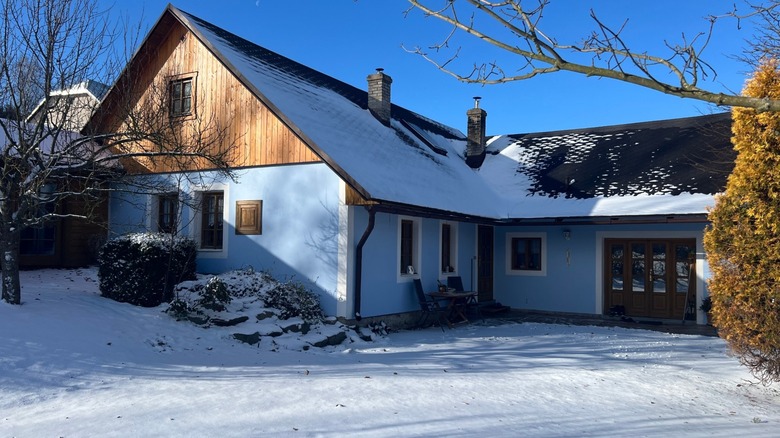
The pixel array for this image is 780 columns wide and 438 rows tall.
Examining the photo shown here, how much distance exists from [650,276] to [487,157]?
6622 mm

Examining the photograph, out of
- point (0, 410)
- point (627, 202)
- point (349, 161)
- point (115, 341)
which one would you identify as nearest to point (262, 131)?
point (349, 161)

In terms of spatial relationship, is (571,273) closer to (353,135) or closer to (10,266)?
(353,135)

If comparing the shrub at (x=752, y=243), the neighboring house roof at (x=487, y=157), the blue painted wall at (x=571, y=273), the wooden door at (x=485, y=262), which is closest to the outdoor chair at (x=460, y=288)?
the wooden door at (x=485, y=262)

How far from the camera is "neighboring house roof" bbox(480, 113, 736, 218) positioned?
1471 cm

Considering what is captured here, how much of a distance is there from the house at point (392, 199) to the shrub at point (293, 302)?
363 mm

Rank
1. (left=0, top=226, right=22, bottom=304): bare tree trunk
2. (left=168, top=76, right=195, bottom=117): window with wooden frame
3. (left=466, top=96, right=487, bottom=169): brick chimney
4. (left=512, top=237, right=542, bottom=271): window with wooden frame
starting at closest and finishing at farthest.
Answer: (left=0, top=226, right=22, bottom=304): bare tree trunk, (left=168, top=76, right=195, bottom=117): window with wooden frame, (left=512, top=237, right=542, bottom=271): window with wooden frame, (left=466, top=96, right=487, bottom=169): brick chimney

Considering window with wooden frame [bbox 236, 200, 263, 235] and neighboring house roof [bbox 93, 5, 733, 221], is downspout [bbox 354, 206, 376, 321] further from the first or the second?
window with wooden frame [bbox 236, 200, 263, 235]

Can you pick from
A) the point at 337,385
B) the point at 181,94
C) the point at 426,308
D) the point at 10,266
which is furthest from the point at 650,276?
the point at 10,266

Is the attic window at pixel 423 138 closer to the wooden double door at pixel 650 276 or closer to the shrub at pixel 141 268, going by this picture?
the wooden double door at pixel 650 276

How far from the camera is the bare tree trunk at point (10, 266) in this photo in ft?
30.0

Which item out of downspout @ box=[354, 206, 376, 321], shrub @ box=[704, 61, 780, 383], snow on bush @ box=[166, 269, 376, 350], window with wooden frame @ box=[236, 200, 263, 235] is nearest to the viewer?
shrub @ box=[704, 61, 780, 383]

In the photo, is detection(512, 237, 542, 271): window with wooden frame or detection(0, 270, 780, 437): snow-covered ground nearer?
detection(0, 270, 780, 437): snow-covered ground

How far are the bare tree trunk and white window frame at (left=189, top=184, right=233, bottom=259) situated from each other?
3.93 metres

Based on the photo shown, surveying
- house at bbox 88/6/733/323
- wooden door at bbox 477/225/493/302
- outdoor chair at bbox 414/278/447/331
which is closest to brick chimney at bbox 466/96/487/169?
house at bbox 88/6/733/323
